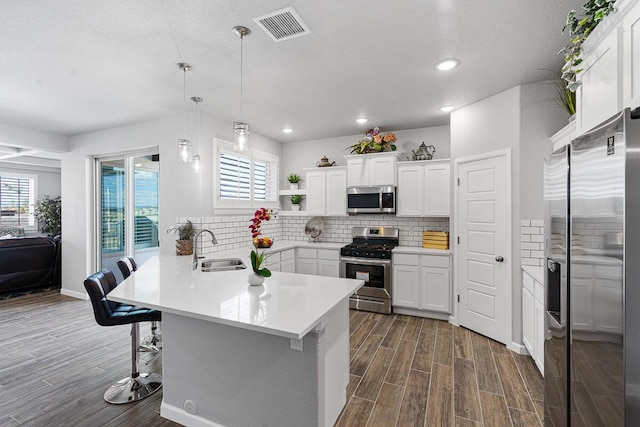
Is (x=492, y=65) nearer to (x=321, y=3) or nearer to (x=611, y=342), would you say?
(x=321, y=3)

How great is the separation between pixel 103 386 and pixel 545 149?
4.48 meters

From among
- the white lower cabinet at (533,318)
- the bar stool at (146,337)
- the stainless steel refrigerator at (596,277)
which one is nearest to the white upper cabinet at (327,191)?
the white lower cabinet at (533,318)

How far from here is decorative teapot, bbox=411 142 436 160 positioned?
430 cm

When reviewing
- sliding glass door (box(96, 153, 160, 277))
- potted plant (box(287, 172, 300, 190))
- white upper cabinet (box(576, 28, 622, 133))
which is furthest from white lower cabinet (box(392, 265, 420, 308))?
sliding glass door (box(96, 153, 160, 277))

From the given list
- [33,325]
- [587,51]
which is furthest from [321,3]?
[33,325]

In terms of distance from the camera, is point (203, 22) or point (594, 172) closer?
point (594, 172)

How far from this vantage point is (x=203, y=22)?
1.96 m

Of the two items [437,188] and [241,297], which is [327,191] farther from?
[241,297]

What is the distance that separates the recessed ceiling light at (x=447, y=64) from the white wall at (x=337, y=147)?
6.27ft

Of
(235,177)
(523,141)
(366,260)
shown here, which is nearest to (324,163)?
(235,177)

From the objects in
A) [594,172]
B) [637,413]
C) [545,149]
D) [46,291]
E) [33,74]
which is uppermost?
[33,74]

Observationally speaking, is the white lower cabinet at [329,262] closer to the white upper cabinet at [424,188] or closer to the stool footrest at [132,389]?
the white upper cabinet at [424,188]

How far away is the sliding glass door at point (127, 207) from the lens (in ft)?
14.4

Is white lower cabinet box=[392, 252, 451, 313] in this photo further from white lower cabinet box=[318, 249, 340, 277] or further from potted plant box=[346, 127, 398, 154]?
potted plant box=[346, 127, 398, 154]
